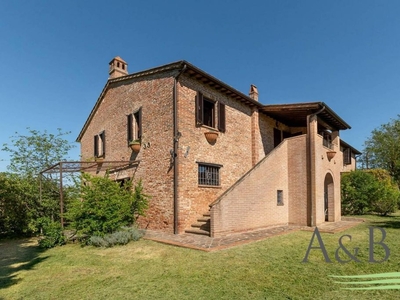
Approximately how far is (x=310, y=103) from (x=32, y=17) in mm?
12845

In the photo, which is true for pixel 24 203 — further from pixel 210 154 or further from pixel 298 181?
pixel 298 181

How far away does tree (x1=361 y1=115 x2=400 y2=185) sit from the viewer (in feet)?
115

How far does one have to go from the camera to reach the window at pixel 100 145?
15.4m

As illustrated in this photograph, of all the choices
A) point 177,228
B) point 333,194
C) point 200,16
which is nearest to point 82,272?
point 177,228

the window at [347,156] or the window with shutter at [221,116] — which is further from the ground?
the window with shutter at [221,116]

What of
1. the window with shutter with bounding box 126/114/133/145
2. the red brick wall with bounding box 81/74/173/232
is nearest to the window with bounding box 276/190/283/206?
the red brick wall with bounding box 81/74/173/232

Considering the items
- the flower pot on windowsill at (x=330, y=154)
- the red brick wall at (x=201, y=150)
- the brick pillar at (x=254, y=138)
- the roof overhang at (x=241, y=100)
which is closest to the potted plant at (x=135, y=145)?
the red brick wall at (x=201, y=150)

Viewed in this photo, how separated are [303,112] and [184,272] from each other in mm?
11544

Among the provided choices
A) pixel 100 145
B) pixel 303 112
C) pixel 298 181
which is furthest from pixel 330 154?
pixel 100 145

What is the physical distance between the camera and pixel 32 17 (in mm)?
9875

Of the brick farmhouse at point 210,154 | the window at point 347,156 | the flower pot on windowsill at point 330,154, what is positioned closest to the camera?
the brick farmhouse at point 210,154

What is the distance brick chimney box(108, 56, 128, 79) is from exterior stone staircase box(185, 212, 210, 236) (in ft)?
33.6

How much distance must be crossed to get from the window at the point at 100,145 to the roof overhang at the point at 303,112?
9947 millimetres

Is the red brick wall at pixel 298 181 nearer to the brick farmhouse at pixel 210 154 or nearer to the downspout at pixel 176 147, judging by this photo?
the brick farmhouse at pixel 210 154
